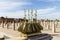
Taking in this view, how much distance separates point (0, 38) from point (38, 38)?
607 mm

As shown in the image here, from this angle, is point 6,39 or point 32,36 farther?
point 32,36

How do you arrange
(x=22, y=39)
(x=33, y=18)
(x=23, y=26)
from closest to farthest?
(x=22, y=39)
(x=23, y=26)
(x=33, y=18)

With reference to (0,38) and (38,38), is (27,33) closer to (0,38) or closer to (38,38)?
(38,38)

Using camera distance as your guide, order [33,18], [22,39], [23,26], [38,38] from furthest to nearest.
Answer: [33,18] < [23,26] < [38,38] < [22,39]

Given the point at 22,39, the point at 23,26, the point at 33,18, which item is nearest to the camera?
the point at 22,39

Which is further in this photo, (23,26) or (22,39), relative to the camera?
(23,26)

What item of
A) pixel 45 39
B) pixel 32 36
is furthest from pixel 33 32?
pixel 45 39

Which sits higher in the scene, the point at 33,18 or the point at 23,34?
the point at 33,18

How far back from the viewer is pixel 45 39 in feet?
9.23

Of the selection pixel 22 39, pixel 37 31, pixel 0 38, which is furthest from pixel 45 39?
pixel 0 38

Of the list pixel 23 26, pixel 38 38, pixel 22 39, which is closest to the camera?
pixel 22 39

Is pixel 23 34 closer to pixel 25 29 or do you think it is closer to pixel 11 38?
pixel 25 29

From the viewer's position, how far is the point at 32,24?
9.36 ft

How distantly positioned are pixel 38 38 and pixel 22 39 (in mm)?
372
